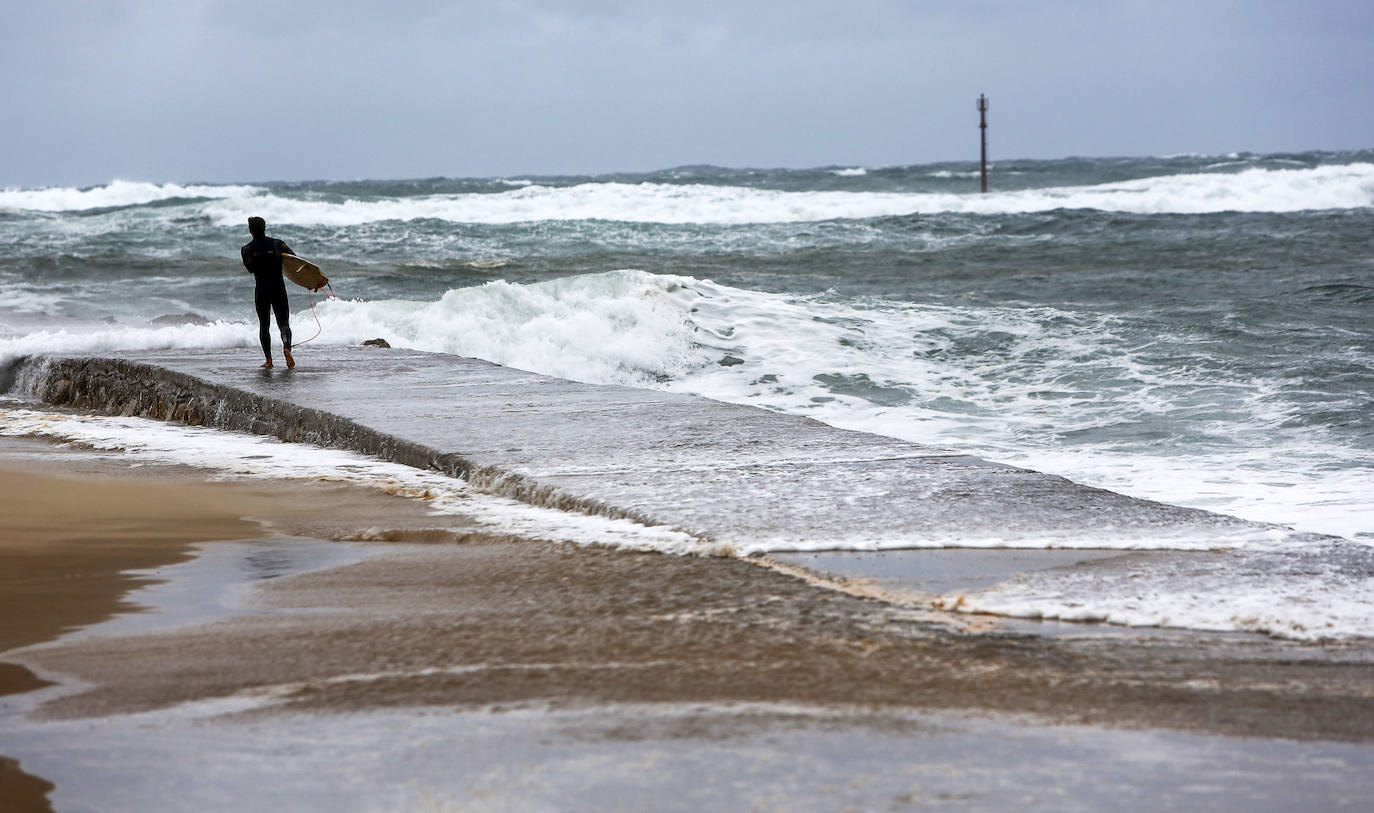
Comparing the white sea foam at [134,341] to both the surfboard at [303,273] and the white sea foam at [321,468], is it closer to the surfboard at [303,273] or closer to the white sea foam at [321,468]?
the surfboard at [303,273]

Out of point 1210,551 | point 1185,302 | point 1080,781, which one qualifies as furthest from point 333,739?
point 1185,302

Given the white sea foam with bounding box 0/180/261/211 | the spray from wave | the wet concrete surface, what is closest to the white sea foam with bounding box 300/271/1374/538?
the wet concrete surface

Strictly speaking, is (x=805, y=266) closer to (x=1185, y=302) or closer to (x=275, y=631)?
(x=1185, y=302)

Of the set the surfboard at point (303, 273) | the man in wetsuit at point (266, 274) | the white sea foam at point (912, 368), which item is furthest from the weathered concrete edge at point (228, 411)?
the white sea foam at point (912, 368)

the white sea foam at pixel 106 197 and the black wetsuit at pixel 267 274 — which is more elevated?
the white sea foam at pixel 106 197

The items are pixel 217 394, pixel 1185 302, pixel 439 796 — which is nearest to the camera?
pixel 439 796

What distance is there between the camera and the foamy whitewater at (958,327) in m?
6.76

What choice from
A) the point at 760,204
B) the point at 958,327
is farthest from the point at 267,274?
the point at 760,204

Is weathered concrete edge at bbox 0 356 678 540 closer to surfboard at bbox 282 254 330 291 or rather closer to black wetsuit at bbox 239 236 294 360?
black wetsuit at bbox 239 236 294 360

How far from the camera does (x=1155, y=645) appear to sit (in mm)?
3211

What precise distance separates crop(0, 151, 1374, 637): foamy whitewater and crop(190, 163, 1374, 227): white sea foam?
477 centimetres

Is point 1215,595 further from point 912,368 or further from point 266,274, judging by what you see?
point 912,368

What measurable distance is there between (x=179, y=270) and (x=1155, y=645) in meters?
19.4

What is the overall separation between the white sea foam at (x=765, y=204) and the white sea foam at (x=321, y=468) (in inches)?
977
